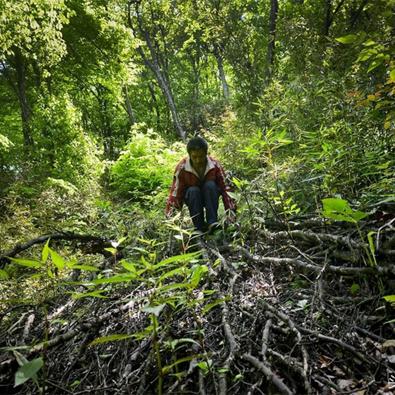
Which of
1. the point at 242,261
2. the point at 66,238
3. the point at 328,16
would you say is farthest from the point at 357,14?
the point at 66,238

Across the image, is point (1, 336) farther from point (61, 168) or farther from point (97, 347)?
point (61, 168)

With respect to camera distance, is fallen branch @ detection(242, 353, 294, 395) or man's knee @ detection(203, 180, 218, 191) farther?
man's knee @ detection(203, 180, 218, 191)

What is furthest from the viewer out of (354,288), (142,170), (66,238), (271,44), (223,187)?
(142,170)

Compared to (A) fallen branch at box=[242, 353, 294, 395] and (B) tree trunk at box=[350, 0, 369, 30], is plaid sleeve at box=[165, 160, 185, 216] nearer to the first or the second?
(A) fallen branch at box=[242, 353, 294, 395]

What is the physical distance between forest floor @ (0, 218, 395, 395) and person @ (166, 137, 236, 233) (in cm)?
142

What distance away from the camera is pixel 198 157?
3.74 meters

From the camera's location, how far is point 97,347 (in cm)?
182

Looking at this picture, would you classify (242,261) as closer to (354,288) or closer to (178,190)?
(354,288)

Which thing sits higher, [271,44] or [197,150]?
[271,44]

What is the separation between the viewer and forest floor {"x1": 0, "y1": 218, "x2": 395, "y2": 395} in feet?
4.62

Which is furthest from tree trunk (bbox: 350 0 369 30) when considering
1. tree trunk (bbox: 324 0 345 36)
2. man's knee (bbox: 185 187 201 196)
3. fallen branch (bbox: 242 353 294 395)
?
fallen branch (bbox: 242 353 294 395)

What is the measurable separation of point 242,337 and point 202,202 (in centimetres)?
224

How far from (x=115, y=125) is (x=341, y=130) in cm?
1973

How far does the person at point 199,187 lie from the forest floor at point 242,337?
4.64 ft
